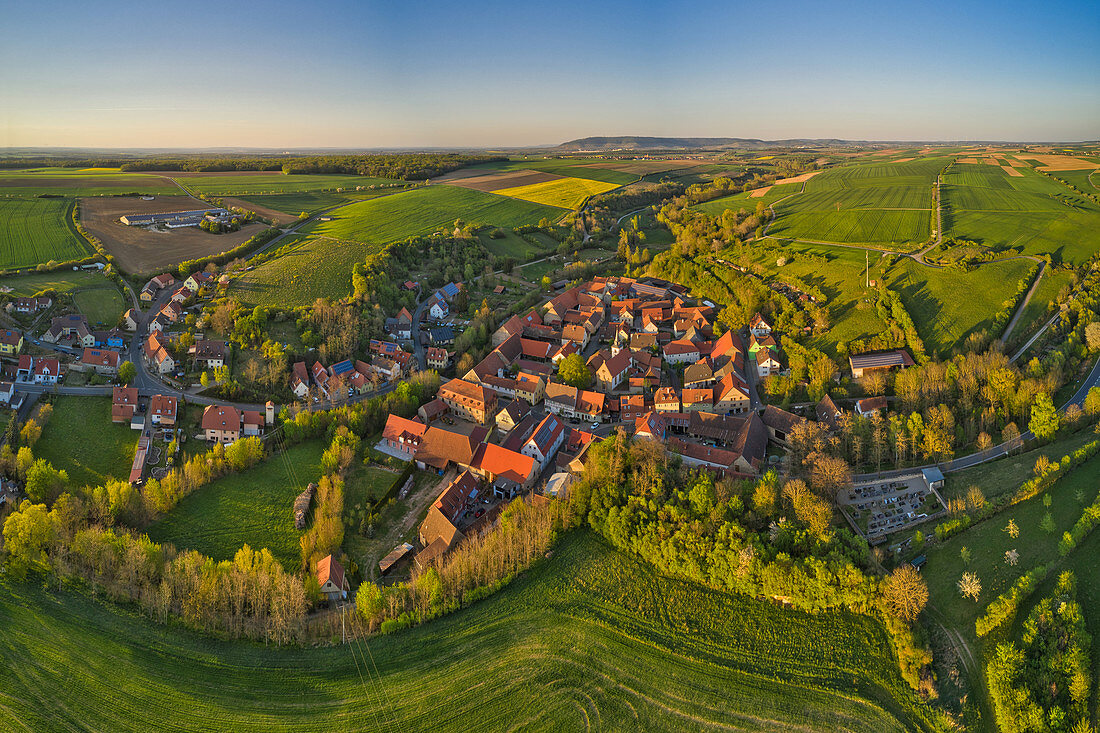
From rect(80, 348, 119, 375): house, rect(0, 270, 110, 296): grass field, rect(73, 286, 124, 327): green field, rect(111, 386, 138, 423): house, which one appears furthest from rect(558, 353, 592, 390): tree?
rect(0, 270, 110, 296): grass field

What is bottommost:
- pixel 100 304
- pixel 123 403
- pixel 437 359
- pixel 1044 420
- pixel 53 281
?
pixel 437 359

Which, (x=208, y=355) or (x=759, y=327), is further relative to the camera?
(x=759, y=327)

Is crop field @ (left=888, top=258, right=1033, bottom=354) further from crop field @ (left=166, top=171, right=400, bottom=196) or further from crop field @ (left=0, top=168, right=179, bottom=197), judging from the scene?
crop field @ (left=0, top=168, right=179, bottom=197)

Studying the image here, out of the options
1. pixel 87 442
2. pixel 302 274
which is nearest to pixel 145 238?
pixel 302 274

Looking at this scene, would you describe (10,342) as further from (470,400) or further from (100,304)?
(470,400)

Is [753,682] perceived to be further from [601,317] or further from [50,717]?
[601,317]

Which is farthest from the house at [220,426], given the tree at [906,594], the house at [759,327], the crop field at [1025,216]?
the crop field at [1025,216]

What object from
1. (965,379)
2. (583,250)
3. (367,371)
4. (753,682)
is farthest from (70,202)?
(965,379)
